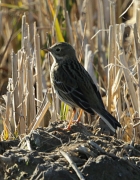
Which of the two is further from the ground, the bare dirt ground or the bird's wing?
the bird's wing

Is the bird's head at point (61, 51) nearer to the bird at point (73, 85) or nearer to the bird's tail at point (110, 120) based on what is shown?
the bird at point (73, 85)

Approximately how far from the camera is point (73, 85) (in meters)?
6.52

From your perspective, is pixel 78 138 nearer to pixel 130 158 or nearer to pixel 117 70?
pixel 130 158

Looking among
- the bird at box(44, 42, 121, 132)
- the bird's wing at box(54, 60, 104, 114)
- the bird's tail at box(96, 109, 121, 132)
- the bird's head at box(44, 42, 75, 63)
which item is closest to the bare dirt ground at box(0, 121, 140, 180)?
the bird's tail at box(96, 109, 121, 132)

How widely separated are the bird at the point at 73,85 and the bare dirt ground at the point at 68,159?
2.61 ft

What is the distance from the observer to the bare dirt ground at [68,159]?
4.64 metres

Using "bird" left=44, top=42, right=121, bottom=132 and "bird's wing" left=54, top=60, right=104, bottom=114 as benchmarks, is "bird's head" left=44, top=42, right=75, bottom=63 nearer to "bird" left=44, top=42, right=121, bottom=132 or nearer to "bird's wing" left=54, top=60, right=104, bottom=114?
"bird" left=44, top=42, right=121, bottom=132

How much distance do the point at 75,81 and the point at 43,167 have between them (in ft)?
6.88

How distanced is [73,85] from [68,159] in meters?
1.97

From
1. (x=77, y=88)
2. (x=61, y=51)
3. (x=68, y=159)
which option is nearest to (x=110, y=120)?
(x=77, y=88)

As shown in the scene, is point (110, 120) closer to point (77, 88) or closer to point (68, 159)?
point (77, 88)

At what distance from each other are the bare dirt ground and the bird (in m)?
0.80

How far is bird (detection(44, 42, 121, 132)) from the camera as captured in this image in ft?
20.0

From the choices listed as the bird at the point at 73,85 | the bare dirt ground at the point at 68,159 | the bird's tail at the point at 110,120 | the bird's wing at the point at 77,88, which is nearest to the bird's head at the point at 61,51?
the bird at the point at 73,85
